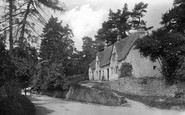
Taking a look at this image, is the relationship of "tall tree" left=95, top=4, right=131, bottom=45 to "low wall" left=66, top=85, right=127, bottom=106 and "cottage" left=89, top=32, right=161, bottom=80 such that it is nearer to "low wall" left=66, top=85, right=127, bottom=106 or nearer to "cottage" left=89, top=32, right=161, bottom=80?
"cottage" left=89, top=32, right=161, bottom=80

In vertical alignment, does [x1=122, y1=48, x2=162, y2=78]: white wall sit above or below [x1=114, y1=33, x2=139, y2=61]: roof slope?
below

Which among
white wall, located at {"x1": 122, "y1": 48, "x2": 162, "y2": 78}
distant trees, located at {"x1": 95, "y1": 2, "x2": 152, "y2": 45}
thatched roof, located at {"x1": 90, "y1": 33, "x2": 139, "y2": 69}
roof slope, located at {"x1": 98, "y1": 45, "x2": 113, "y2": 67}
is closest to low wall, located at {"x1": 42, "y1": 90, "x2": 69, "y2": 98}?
white wall, located at {"x1": 122, "y1": 48, "x2": 162, "y2": 78}

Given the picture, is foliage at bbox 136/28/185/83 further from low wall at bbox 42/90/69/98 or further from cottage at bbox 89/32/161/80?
low wall at bbox 42/90/69/98

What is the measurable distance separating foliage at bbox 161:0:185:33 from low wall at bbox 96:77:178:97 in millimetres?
7455

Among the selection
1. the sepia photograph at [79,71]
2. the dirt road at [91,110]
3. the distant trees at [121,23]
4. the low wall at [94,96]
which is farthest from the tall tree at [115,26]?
the dirt road at [91,110]

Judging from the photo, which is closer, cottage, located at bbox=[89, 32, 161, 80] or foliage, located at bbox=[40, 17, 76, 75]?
foliage, located at bbox=[40, 17, 76, 75]

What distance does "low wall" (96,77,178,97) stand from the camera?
3113 centimetres

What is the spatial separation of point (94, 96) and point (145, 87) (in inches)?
352

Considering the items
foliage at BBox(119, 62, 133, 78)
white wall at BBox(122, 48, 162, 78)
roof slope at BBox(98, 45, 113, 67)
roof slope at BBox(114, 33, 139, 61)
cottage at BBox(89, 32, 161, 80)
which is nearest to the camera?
foliage at BBox(119, 62, 133, 78)

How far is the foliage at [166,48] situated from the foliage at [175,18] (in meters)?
1.88

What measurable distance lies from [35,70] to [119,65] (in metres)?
24.9

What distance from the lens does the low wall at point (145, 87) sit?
31134 millimetres

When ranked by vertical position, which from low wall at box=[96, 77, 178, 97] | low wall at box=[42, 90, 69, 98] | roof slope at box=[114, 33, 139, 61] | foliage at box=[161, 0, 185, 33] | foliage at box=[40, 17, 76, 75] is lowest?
low wall at box=[42, 90, 69, 98]

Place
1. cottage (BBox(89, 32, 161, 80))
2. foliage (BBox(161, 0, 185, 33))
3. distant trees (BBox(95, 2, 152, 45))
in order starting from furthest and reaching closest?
distant trees (BBox(95, 2, 152, 45)) → cottage (BBox(89, 32, 161, 80)) → foliage (BBox(161, 0, 185, 33))
